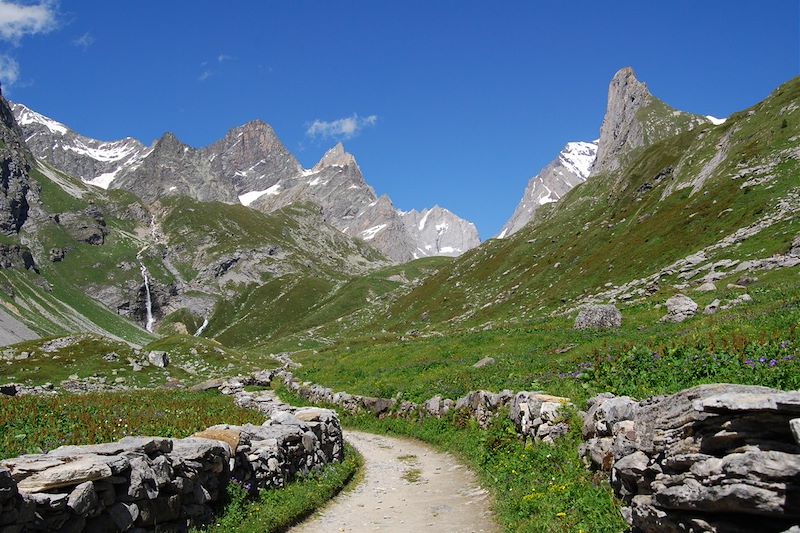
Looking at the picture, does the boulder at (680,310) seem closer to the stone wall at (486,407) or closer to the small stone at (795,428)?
the stone wall at (486,407)

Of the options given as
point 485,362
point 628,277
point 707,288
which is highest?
point 628,277

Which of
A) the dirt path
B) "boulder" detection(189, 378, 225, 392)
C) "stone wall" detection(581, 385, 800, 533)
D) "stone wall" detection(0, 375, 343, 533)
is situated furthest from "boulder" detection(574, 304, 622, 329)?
"boulder" detection(189, 378, 225, 392)

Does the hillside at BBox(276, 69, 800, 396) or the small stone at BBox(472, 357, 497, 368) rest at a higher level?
the hillside at BBox(276, 69, 800, 396)

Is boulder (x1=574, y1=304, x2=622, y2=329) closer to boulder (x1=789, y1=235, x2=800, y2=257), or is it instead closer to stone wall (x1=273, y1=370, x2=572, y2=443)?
stone wall (x1=273, y1=370, x2=572, y2=443)

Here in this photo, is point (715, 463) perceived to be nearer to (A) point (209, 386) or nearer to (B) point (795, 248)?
(B) point (795, 248)

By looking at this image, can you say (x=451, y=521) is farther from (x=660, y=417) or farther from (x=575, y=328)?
(x=575, y=328)

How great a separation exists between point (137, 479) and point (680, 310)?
32378mm

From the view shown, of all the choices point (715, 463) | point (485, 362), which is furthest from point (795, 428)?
point (485, 362)

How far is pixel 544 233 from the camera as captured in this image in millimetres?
151125

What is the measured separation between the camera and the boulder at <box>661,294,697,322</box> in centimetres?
3251

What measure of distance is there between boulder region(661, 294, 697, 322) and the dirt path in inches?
707

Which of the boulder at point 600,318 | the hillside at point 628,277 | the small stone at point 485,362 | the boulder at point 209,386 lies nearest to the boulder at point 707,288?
the hillside at point 628,277

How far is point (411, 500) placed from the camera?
56.6ft

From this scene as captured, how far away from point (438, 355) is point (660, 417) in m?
34.0
